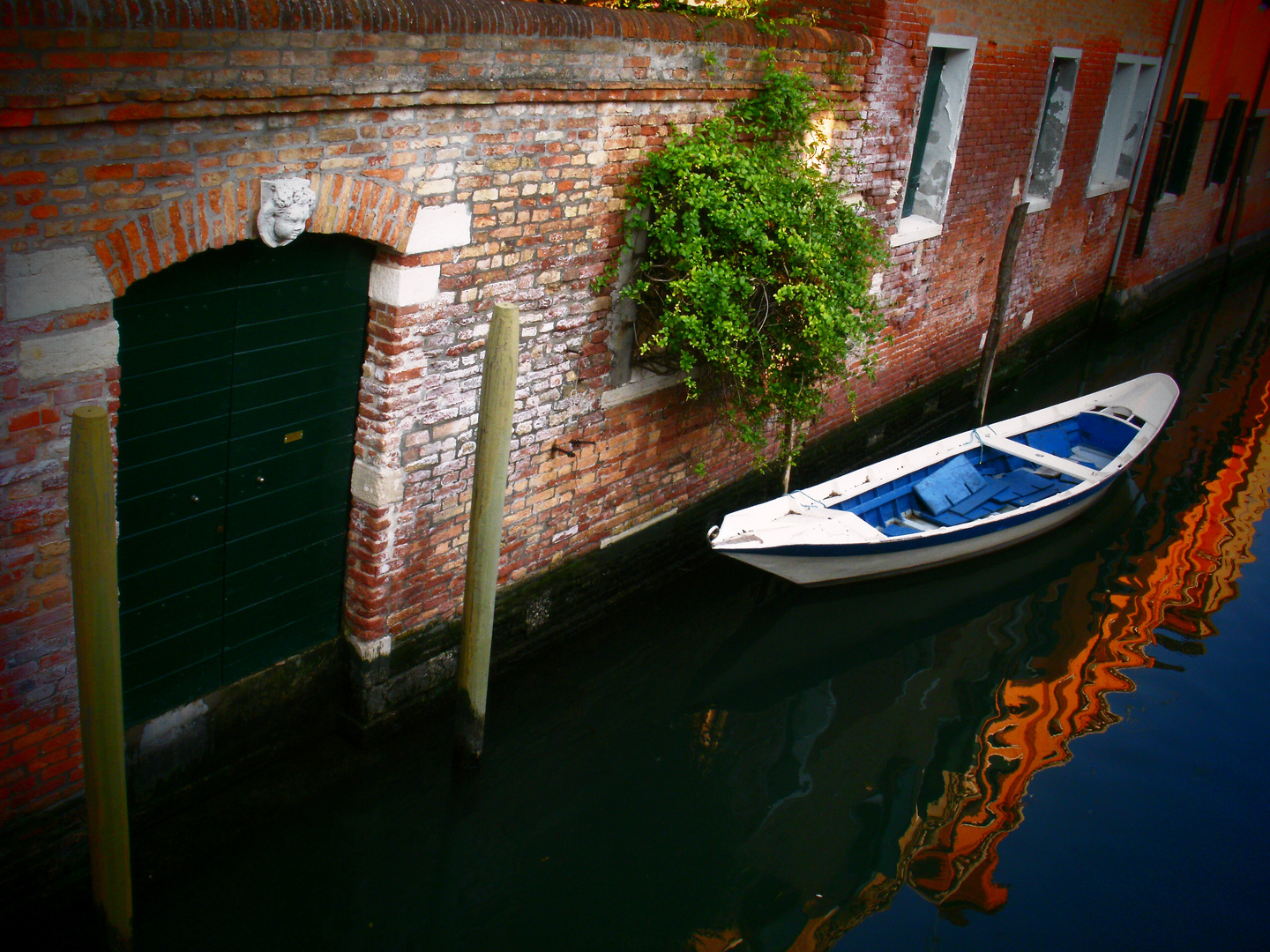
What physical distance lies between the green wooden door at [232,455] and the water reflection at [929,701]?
2.50m

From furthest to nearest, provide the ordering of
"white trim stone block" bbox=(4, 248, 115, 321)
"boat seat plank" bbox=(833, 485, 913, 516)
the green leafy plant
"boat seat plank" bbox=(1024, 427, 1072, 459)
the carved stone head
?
"boat seat plank" bbox=(1024, 427, 1072, 459) < "boat seat plank" bbox=(833, 485, 913, 516) < the green leafy plant < the carved stone head < "white trim stone block" bbox=(4, 248, 115, 321)

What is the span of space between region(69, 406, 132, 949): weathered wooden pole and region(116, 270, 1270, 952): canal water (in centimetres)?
71

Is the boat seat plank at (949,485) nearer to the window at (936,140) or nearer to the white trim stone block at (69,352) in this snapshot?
the window at (936,140)

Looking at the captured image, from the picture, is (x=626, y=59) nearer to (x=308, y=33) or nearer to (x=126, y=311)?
(x=308, y=33)

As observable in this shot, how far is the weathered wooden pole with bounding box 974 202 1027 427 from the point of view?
1017 centimetres

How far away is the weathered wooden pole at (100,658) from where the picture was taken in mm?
3010

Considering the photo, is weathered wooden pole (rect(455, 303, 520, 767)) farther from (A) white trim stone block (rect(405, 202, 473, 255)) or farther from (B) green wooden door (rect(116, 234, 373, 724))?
(B) green wooden door (rect(116, 234, 373, 724))

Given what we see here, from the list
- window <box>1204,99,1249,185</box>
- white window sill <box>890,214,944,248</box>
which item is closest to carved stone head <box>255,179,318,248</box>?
white window sill <box>890,214,944,248</box>

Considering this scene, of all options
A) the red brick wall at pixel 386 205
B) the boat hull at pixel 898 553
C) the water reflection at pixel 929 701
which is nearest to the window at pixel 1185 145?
the water reflection at pixel 929 701

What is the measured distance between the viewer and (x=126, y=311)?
369cm

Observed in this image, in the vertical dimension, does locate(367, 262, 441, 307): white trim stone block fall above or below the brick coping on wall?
below

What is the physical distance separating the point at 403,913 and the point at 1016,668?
438cm

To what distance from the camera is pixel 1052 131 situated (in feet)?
36.6

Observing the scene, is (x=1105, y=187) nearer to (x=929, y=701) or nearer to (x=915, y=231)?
(x=915, y=231)
